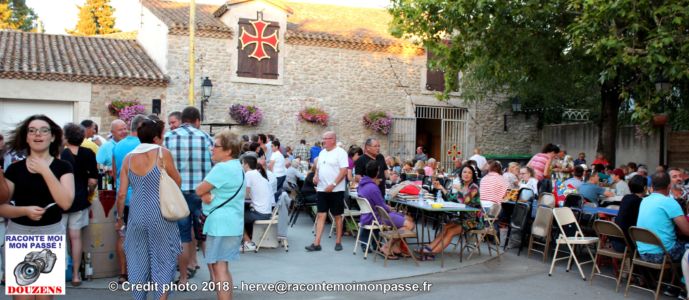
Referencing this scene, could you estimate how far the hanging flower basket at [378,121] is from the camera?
63.7ft

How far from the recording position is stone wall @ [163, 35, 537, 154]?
17.7m

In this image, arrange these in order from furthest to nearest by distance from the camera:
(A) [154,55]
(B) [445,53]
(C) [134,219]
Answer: (A) [154,55]
(B) [445,53]
(C) [134,219]

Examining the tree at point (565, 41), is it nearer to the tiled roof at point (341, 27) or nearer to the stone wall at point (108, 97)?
the tiled roof at point (341, 27)

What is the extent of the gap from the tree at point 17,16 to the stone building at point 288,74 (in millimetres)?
20049

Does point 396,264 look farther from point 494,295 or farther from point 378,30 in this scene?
point 378,30

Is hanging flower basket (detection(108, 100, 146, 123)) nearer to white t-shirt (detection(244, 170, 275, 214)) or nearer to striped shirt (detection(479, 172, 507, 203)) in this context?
white t-shirt (detection(244, 170, 275, 214))

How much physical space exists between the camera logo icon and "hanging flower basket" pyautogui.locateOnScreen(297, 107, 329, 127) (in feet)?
48.3

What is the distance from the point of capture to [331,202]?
8328mm

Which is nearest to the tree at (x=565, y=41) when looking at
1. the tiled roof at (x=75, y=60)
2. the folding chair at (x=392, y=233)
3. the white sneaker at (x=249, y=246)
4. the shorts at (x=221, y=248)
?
the folding chair at (x=392, y=233)

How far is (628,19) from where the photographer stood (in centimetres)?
1008

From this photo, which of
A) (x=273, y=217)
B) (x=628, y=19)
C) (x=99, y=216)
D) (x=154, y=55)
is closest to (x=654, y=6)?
(x=628, y=19)

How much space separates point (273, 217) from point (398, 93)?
12.6 metres

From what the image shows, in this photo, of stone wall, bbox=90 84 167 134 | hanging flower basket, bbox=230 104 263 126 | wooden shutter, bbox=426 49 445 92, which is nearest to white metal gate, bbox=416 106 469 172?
wooden shutter, bbox=426 49 445 92

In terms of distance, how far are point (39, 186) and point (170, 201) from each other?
886mm
